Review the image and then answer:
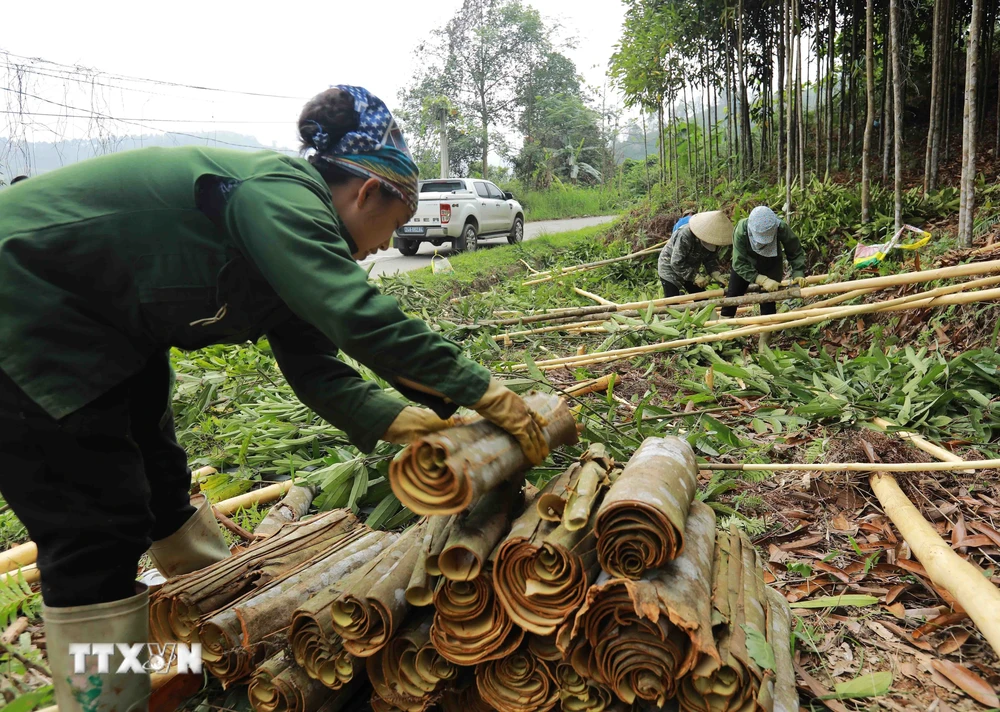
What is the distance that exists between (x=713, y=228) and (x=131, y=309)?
6.38 m

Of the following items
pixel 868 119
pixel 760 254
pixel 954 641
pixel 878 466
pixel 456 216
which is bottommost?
pixel 954 641

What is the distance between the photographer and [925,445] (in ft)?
10.0

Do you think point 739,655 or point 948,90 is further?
point 948,90

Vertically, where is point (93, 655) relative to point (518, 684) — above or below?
above

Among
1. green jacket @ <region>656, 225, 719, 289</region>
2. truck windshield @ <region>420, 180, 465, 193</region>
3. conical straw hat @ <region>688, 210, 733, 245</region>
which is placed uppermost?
truck windshield @ <region>420, 180, 465, 193</region>

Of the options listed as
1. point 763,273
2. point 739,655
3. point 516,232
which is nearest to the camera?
point 739,655

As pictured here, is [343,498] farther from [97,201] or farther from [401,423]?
[97,201]

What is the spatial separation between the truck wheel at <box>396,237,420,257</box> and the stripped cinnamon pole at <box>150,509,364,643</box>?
36.0 ft

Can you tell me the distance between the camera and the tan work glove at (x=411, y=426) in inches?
76.4

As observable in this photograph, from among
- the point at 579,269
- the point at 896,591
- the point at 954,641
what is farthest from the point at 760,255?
the point at 954,641

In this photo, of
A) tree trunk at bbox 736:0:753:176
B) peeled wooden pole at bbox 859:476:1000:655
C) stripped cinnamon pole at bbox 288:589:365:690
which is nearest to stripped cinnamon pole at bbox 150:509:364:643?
stripped cinnamon pole at bbox 288:589:365:690

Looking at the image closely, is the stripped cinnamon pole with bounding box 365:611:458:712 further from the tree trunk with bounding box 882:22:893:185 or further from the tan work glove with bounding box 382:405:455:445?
the tree trunk with bounding box 882:22:893:185

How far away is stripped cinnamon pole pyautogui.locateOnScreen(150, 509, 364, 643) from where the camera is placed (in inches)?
79.4

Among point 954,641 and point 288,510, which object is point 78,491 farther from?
point 954,641
